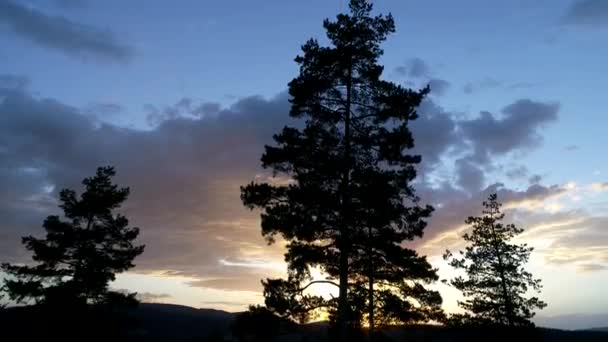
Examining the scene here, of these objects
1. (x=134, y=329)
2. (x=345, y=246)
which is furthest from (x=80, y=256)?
(x=345, y=246)

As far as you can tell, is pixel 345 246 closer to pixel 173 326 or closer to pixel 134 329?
pixel 134 329

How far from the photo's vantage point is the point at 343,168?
59.4 feet

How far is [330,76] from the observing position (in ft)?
65.1

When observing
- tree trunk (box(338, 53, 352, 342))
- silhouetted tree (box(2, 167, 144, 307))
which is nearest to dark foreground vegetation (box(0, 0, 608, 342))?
tree trunk (box(338, 53, 352, 342))

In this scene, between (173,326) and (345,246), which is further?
(173,326)

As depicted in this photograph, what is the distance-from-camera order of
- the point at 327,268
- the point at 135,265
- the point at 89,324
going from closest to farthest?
the point at 327,268 < the point at 89,324 < the point at 135,265

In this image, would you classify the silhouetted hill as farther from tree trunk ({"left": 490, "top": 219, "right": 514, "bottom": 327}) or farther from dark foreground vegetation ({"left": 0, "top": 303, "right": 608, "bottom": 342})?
tree trunk ({"left": 490, "top": 219, "right": 514, "bottom": 327})

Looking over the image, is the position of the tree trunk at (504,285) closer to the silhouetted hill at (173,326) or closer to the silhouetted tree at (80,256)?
the silhouetted tree at (80,256)

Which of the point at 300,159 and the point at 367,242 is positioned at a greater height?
the point at 300,159

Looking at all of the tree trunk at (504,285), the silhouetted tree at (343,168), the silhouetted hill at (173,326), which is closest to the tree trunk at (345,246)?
the silhouetted tree at (343,168)

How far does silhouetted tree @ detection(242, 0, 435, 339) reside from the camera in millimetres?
18062

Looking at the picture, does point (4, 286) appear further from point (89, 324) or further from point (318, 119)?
point (318, 119)

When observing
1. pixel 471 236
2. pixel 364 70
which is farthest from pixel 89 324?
pixel 471 236

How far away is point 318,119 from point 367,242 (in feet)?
19.0
